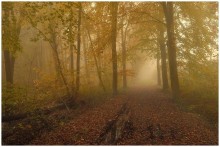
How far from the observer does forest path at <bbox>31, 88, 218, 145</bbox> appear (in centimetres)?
941

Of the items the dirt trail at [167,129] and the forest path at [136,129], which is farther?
the forest path at [136,129]

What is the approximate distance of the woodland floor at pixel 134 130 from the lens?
9.39 m

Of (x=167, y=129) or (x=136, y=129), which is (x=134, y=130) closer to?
(x=136, y=129)

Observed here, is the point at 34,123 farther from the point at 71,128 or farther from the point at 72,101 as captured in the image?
the point at 72,101

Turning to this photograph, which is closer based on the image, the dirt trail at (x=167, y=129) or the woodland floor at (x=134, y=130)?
the dirt trail at (x=167, y=129)

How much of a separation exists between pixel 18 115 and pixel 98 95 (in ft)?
29.5

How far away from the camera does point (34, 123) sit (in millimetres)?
12164

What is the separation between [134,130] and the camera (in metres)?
10.7

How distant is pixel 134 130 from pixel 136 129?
7.1 inches

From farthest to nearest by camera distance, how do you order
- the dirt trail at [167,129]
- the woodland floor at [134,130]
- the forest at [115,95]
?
the forest at [115,95], the woodland floor at [134,130], the dirt trail at [167,129]

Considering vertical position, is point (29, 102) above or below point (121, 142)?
above

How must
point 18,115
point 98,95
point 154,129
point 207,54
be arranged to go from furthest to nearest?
point 98,95 → point 207,54 → point 18,115 → point 154,129

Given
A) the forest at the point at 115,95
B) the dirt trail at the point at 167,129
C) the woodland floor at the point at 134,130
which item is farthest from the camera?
the forest at the point at 115,95

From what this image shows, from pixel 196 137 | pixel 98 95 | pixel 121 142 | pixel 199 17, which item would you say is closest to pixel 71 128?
pixel 121 142
